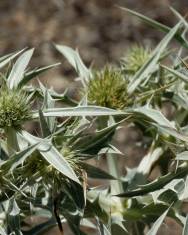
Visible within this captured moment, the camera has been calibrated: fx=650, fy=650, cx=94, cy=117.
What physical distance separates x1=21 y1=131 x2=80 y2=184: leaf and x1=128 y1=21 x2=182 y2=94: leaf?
36cm

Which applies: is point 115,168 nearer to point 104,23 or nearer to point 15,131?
point 15,131

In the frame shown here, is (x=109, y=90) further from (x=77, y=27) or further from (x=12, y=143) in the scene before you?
(x=77, y=27)

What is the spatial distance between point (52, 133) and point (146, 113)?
8.1 inches

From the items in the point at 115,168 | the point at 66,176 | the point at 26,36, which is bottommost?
the point at 26,36

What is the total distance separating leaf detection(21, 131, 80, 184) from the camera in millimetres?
1153

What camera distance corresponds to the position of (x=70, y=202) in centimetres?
135

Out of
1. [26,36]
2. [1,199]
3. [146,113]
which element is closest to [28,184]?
[1,199]

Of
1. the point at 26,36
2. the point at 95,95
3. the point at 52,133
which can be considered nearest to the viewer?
the point at 52,133

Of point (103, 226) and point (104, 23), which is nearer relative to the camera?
point (103, 226)

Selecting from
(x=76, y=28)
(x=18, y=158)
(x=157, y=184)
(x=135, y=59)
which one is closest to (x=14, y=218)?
(x=18, y=158)

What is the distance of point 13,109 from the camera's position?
4.19 feet

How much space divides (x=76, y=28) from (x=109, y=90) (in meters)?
4.54

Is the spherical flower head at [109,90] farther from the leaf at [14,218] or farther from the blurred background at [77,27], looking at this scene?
the blurred background at [77,27]

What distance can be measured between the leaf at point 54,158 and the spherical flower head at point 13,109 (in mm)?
104
